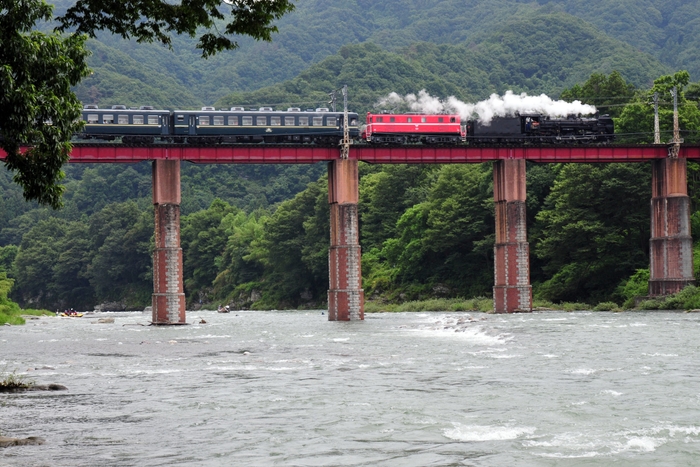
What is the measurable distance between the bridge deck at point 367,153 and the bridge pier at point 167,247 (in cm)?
144

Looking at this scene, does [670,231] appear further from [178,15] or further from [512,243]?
[178,15]

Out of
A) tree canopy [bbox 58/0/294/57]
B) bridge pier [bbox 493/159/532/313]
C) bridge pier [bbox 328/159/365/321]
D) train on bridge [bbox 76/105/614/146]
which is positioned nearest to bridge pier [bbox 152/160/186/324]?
train on bridge [bbox 76/105/614/146]

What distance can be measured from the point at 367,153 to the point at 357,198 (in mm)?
5893

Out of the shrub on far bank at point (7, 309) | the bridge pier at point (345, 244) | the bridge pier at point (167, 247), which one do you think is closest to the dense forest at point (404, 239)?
the bridge pier at point (345, 244)

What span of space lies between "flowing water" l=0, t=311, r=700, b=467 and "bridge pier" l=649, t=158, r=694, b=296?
34.4m

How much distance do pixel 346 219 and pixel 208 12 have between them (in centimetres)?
5270

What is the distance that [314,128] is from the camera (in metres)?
83.2

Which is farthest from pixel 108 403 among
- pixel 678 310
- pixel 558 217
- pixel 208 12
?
pixel 558 217

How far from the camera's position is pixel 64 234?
186 meters

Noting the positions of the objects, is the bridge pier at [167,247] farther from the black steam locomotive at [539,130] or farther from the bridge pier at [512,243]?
the black steam locomotive at [539,130]

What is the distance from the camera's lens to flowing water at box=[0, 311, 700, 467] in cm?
2016

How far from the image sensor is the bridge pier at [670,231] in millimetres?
80250

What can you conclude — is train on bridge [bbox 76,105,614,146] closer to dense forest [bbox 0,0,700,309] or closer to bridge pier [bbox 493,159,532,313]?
bridge pier [bbox 493,159,532,313]

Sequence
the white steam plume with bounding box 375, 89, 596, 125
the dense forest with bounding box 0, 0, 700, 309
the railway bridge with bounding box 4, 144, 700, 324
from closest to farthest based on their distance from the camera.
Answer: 1. the railway bridge with bounding box 4, 144, 700, 324
2. the white steam plume with bounding box 375, 89, 596, 125
3. the dense forest with bounding box 0, 0, 700, 309
